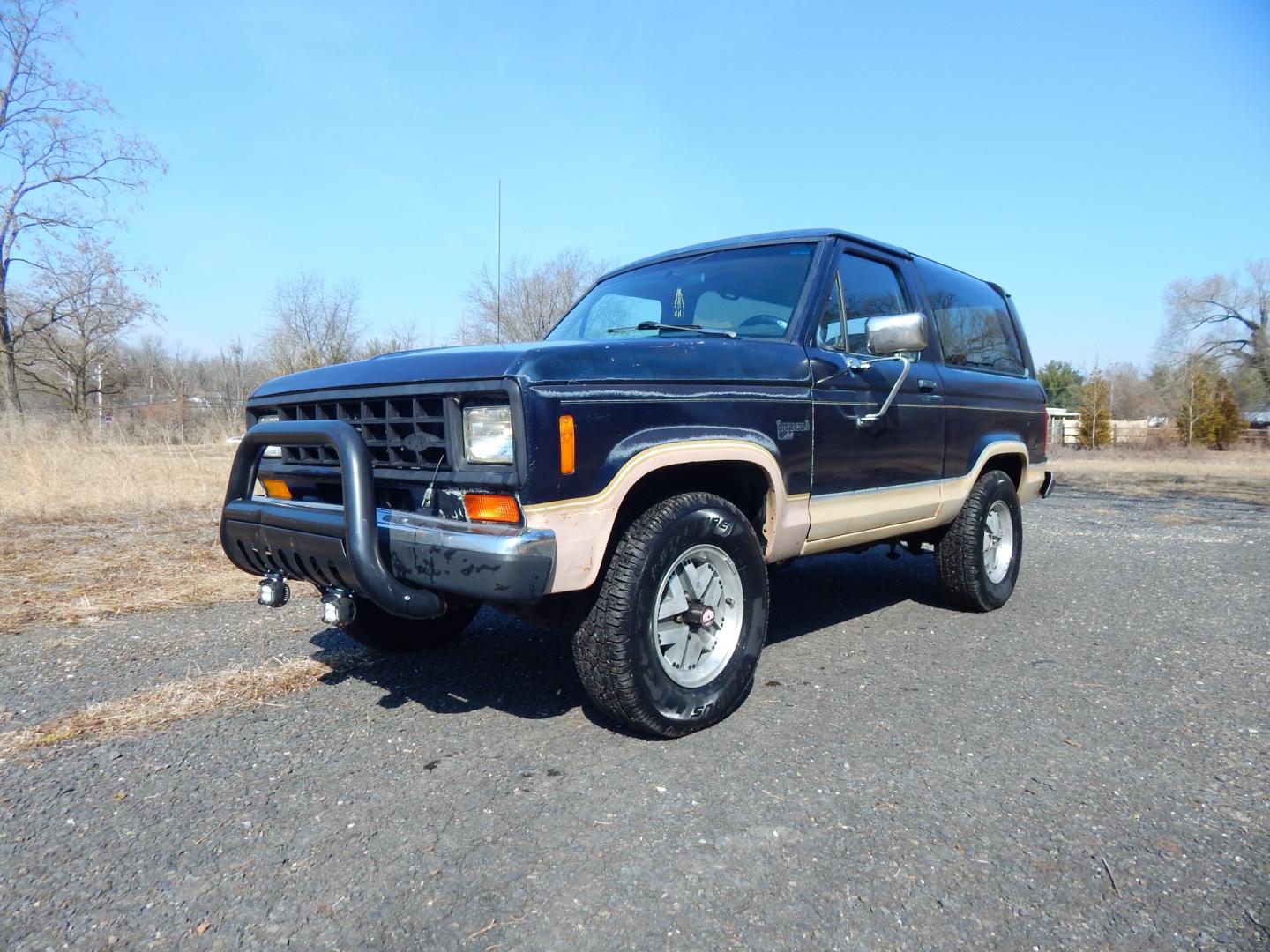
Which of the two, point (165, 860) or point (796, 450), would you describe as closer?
point (165, 860)

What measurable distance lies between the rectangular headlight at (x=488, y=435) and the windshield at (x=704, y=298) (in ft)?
3.90

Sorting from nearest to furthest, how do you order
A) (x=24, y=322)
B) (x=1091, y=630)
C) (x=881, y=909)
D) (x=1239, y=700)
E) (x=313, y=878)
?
1. (x=881, y=909)
2. (x=313, y=878)
3. (x=1239, y=700)
4. (x=1091, y=630)
5. (x=24, y=322)

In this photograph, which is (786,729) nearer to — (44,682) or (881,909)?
(881,909)

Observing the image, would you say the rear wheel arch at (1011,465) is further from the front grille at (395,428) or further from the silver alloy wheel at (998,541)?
the front grille at (395,428)

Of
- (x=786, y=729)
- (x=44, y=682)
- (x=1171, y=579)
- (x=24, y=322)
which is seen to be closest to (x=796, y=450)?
(x=786, y=729)

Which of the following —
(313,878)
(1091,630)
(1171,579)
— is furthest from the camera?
(1171,579)

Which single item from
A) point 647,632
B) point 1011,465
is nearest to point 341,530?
point 647,632

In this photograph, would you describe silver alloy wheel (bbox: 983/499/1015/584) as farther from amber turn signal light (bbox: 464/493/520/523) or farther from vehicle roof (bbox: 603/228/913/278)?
amber turn signal light (bbox: 464/493/520/523)

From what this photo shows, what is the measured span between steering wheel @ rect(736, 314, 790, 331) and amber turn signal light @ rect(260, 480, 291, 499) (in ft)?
6.89

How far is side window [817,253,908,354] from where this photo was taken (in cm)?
363

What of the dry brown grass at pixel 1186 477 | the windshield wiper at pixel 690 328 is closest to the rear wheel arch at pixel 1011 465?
the windshield wiper at pixel 690 328

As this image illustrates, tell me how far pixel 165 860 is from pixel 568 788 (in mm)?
1110

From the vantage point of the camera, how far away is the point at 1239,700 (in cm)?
326

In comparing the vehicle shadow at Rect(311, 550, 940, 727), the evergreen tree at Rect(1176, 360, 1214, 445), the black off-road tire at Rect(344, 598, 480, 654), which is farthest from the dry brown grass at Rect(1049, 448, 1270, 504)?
the black off-road tire at Rect(344, 598, 480, 654)
